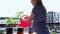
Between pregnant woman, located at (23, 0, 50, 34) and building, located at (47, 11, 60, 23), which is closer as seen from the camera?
pregnant woman, located at (23, 0, 50, 34)

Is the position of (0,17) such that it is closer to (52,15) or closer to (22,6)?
(22,6)

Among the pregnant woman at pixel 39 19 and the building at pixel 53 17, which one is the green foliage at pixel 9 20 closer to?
the pregnant woman at pixel 39 19

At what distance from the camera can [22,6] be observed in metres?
1.73

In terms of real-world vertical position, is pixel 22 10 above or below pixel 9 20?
above

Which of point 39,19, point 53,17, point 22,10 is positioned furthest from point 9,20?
point 53,17

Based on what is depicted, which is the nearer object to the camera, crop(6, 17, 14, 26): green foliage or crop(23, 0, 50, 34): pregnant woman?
crop(23, 0, 50, 34): pregnant woman

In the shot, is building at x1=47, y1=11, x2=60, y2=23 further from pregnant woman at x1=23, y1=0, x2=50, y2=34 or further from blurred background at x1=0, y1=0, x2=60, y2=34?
pregnant woman at x1=23, y1=0, x2=50, y2=34

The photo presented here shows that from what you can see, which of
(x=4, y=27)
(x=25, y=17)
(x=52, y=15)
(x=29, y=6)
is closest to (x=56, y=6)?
(x=52, y=15)

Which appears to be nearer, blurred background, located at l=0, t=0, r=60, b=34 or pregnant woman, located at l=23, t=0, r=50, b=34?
pregnant woman, located at l=23, t=0, r=50, b=34

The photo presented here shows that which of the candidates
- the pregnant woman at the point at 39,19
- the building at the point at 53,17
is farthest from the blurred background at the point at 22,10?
the pregnant woman at the point at 39,19

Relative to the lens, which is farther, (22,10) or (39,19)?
(22,10)

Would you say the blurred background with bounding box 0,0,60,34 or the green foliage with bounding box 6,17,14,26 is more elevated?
the blurred background with bounding box 0,0,60,34

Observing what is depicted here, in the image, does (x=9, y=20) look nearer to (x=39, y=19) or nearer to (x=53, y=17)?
(x=39, y=19)

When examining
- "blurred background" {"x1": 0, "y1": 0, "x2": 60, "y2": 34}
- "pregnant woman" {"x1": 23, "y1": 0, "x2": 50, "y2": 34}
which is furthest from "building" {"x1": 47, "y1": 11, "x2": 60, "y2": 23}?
"pregnant woman" {"x1": 23, "y1": 0, "x2": 50, "y2": 34}
